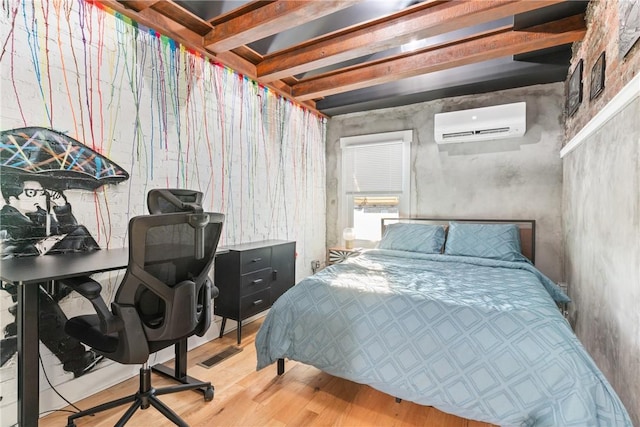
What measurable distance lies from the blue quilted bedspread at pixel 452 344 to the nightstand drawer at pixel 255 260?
702mm

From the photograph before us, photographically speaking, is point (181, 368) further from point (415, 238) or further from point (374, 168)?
point (374, 168)

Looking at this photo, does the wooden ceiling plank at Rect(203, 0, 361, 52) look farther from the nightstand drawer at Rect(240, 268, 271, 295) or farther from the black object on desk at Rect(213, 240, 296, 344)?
the nightstand drawer at Rect(240, 268, 271, 295)

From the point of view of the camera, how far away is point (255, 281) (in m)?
2.72

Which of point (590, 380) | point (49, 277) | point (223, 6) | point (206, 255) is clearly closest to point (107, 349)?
point (49, 277)

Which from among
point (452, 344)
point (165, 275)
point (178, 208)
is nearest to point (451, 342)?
point (452, 344)

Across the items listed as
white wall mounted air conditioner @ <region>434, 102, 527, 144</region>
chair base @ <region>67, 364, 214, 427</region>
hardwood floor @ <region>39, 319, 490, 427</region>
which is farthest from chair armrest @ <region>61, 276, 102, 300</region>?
white wall mounted air conditioner @ <region>434, 102, 527, 144</region>

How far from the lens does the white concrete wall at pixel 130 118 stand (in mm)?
1682

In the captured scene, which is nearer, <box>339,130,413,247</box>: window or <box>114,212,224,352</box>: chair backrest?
<box>114,212,224,352</box>: chair backrest

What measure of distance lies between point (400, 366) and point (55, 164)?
7.30ft

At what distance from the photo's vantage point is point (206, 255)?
1636 millimetres

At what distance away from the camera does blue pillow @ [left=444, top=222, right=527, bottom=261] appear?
2.89 meters

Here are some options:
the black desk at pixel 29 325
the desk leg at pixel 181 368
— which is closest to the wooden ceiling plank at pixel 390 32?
the black desk at pixel 29 325

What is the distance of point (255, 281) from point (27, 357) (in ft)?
5.22

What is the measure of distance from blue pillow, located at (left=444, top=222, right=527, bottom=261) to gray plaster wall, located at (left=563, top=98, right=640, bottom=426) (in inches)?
20.0
